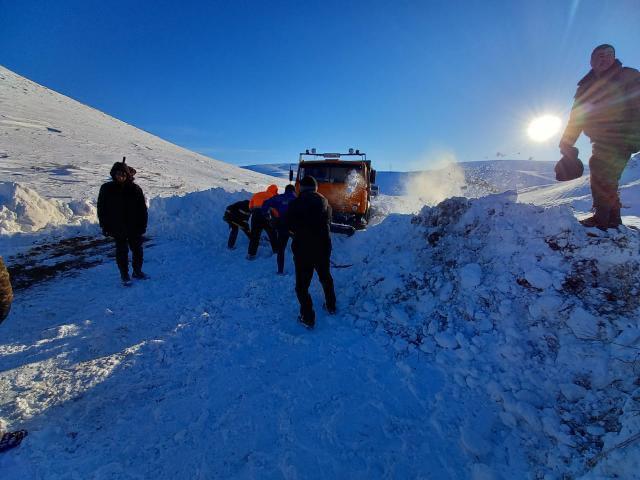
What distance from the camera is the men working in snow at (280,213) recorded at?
20.7 feet

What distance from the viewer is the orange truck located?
30.6 ft

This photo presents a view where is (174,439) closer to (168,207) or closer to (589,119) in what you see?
(589,119)

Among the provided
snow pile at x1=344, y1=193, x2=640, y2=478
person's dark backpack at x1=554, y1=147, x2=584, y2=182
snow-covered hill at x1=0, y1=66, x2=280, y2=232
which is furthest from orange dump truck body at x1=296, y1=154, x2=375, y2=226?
snow-covered hill at x1=0, y1=66, x2=280, y2=232

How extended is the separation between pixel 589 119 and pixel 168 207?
10.6 metres

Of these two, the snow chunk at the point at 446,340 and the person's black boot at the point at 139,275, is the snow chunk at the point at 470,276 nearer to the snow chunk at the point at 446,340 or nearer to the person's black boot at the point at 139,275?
the snow chunk at the point at 446,340

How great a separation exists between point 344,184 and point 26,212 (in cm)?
828

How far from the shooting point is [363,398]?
3129 mm

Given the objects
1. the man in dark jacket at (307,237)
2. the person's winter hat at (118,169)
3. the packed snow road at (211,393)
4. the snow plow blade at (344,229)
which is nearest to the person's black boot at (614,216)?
the packed snow road at (211,393)

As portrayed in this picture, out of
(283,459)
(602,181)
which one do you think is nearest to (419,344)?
(283,459)

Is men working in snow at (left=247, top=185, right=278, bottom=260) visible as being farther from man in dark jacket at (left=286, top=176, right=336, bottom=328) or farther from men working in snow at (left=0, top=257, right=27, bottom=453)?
men working in snow at (left=0, top=257, right=27, bottom=453)

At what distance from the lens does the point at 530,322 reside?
3469mm

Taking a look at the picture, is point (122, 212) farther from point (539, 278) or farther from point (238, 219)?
point (539, 278)

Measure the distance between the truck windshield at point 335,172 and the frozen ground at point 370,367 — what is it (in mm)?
4451

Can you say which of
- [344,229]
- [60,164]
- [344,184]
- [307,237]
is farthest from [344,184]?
[60,164]
